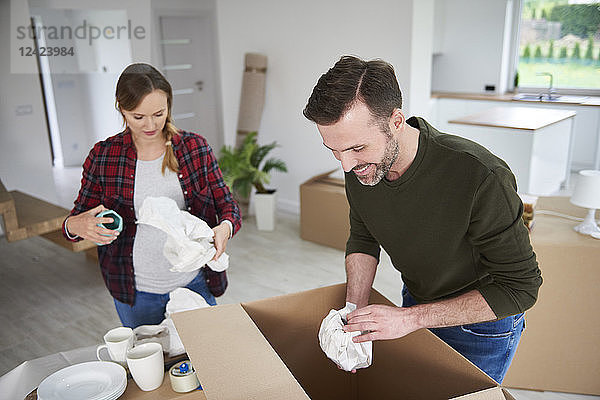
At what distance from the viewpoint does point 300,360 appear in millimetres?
1359

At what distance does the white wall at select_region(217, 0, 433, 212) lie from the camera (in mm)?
4137

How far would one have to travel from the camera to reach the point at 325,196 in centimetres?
417

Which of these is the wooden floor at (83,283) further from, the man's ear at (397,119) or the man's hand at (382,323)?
the man's ear at (397,119)

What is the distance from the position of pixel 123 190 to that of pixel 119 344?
606 millimetres

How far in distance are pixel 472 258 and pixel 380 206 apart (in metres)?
0.25

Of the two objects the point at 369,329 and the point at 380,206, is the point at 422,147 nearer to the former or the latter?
the point at 380,206

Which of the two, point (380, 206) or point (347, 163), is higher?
point (347, 163)

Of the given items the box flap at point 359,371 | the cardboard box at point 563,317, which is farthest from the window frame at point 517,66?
the box flap at point 359,371

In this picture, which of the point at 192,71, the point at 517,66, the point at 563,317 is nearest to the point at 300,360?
the point at 563,317

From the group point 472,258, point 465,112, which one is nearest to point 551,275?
point 472,258

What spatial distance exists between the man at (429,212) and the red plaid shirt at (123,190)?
2.24 feet

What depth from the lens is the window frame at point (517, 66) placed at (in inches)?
243

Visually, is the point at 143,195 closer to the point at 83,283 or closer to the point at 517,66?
the point at 83,283

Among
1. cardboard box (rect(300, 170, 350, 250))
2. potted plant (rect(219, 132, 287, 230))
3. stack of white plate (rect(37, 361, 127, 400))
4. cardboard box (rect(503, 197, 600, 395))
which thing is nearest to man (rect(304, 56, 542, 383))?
stack of white plate (rect(37, 361, 127, 400))
